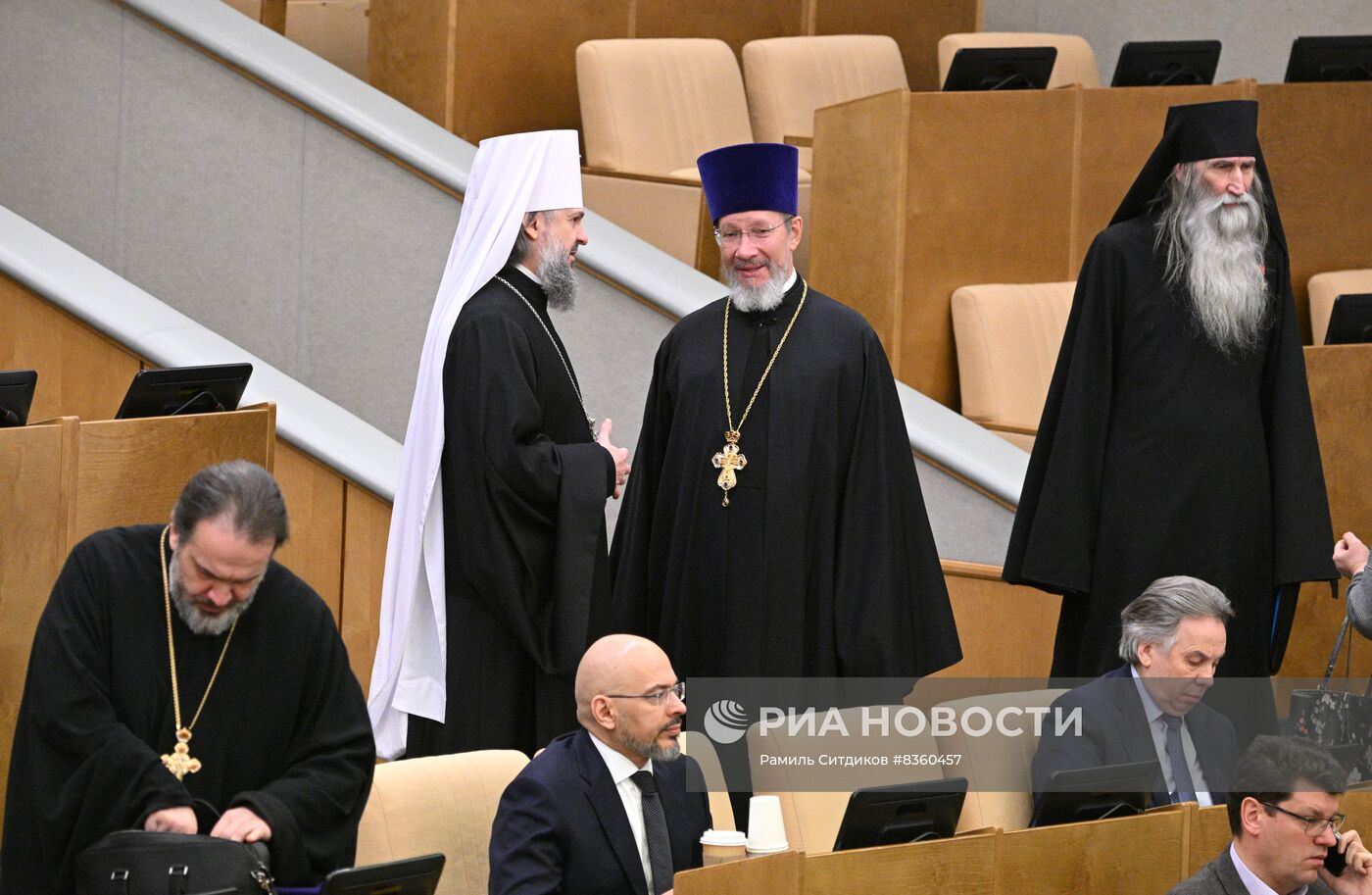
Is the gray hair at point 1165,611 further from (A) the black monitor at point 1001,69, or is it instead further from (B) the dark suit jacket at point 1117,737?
(A) the black monitor at point 1001,69

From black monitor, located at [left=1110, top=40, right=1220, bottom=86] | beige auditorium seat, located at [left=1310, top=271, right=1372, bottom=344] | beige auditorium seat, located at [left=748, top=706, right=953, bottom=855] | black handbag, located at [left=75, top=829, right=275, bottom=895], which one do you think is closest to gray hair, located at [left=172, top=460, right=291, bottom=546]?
black handbag, located at [left=75, top=829, right=275, bottom=895]

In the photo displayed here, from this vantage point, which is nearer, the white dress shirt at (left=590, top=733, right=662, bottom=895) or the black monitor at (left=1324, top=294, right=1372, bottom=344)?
the white dress shirt at (left=590, top=733, right=662, bottom=895)

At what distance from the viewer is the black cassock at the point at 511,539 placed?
4.66m

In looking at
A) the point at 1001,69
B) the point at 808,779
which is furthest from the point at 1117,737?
the point at 1001,69

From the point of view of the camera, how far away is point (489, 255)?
4.84 metres

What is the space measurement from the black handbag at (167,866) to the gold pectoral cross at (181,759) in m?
0.22

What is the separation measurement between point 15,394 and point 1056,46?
17.3 ft

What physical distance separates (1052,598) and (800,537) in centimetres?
157

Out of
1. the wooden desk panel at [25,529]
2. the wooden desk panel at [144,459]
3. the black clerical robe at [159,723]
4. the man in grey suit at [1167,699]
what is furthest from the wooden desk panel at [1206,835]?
the wooden desk panel at [25,529]

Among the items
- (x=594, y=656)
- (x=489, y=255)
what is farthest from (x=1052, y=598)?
(x=594, y=656)

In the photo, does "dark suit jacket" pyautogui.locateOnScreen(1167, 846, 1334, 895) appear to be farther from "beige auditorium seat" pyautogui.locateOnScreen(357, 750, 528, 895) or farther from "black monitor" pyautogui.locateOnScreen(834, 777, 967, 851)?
"beige auditorium seat" pyautogui.locateOnScreen(357, 750, 528, 895)

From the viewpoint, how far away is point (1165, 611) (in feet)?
14.3

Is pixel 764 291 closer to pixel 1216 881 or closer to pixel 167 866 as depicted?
pixel 1216 881

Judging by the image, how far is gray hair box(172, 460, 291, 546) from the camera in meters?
3.51
